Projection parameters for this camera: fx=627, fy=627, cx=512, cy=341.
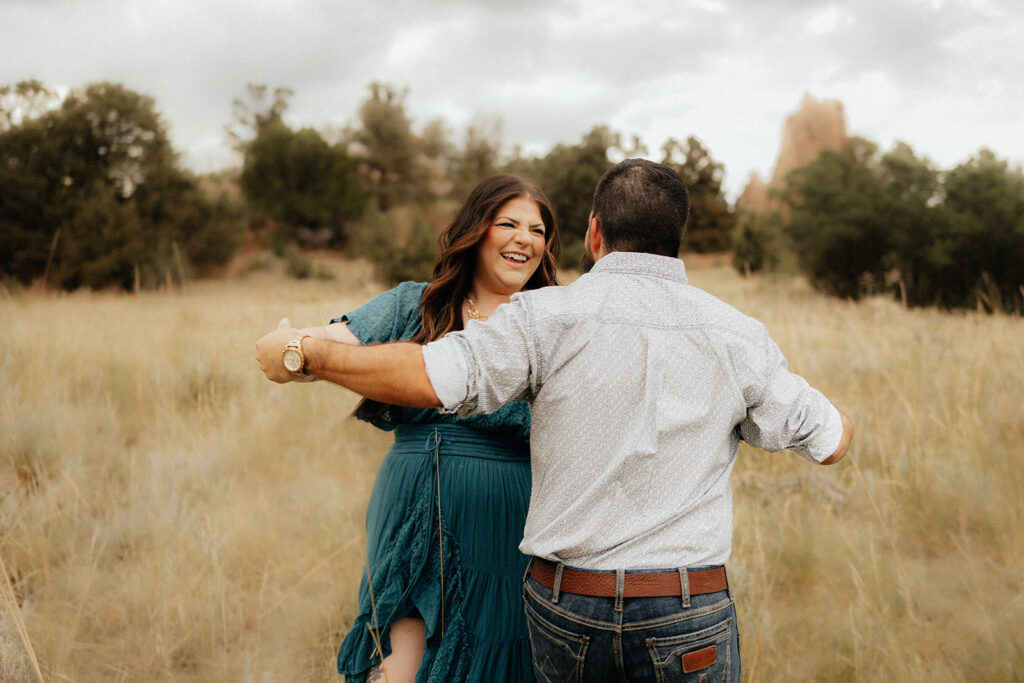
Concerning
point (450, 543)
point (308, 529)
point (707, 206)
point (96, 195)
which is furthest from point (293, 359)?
point (707, 206)

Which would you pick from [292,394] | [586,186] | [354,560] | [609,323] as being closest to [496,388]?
[609,323]

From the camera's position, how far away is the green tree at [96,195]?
1955 cm

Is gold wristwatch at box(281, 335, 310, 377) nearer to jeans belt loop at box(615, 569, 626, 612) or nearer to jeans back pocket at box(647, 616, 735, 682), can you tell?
jeans belt loop at box(615, 569, 626, 612)

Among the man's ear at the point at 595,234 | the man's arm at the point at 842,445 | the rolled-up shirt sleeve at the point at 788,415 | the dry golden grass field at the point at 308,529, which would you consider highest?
the man's ear at the point at 595,234

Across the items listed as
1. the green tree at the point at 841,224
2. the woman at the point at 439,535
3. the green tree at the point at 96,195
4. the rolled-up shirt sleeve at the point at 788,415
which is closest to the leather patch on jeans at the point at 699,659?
the rolled-up shirt sleeve at the point at 788,415

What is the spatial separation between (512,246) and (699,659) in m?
Result: 1.65

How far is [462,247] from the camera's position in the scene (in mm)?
2527

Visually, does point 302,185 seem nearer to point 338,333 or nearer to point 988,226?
point 988,226

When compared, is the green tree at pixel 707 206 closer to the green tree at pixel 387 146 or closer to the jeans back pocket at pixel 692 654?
the green tree at pixel 387 146

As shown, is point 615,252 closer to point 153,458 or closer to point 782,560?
point 782,560

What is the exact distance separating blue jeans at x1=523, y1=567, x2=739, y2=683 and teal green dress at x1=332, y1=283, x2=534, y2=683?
80cm

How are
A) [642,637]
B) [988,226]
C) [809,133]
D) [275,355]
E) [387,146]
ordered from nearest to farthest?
[642,637]
[275,355]
[988,226]
[387,146]
[809,133]

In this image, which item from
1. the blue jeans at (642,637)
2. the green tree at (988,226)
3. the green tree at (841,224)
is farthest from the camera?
the green tree at (841,224)

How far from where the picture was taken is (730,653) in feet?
4.87
